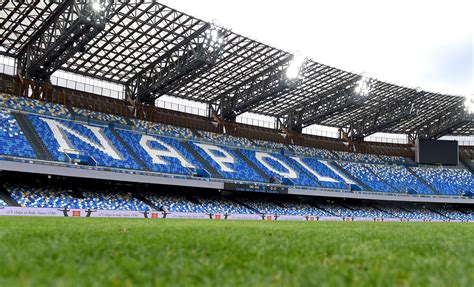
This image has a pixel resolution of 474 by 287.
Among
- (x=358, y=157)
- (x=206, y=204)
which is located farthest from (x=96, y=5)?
(x=358, y=157)

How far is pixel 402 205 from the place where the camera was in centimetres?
6425

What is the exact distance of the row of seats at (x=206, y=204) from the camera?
116 feet

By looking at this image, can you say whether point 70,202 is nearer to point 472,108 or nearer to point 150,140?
point 150,140

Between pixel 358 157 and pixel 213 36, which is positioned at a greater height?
pixel 213 36

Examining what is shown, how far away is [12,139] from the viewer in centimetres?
3575

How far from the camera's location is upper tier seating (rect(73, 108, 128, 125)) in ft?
151

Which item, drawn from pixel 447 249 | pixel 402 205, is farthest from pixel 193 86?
pixel 447 249

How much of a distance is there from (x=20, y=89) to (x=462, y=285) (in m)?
45.6

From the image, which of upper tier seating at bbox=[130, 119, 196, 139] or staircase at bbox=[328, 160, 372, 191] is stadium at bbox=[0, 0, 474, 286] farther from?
staircase at bbox=[328, 160, 372, 191]

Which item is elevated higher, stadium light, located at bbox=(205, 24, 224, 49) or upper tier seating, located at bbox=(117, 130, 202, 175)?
stadium light, located at bbox=(205, 24, 224, 49)

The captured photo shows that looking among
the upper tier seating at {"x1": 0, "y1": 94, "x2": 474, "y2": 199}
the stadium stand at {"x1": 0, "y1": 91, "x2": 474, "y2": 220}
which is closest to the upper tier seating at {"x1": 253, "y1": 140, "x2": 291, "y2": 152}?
the upper tier seating at {"x1": 0, "y1": 94, "x2": 474, "y2": 199}

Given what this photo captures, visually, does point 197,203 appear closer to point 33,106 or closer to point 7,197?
point 7,197

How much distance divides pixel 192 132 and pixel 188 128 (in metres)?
0.79

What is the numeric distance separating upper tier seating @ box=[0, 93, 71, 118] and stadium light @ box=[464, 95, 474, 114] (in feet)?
168
